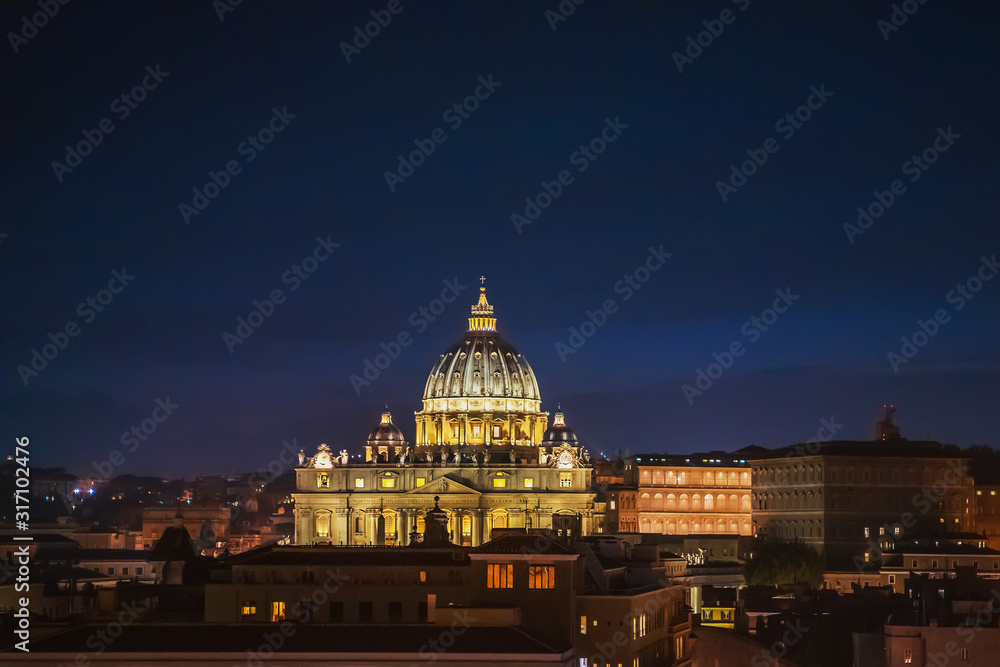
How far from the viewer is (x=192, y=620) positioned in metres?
81.7

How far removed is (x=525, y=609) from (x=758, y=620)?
44.5 meters

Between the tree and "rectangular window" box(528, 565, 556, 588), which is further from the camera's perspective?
the tree

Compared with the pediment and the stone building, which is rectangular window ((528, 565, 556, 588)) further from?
the pediment

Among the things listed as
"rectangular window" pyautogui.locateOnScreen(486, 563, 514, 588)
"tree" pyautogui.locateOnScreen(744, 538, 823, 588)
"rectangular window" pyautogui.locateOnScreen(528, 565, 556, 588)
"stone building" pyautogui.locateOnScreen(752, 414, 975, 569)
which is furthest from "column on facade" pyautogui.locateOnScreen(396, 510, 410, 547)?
"rectangular window" pyautogui.locateOnScreen(528, 565, 556, 588)

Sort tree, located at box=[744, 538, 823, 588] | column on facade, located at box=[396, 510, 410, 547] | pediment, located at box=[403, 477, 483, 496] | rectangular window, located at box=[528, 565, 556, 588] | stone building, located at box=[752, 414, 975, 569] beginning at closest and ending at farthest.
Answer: rectangular window, located at box=[528, 565, 556, 588]
tree, located at box=[744, 538, 823, 588]
stone building, located at box=[752, 414, 975, 569]
column on facade, located at box=[396, 510, 410, 547]
pediment, located at box=[403, 477, 483, 496]

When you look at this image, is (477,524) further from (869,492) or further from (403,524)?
(869,492)

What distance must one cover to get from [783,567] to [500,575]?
8816cm

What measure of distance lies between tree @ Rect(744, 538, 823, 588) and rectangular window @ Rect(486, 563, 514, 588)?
79800 mm

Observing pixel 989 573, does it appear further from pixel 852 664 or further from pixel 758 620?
pixel 852 664

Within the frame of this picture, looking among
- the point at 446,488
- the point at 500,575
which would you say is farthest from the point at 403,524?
the point at 500,575

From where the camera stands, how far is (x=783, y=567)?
160 metres

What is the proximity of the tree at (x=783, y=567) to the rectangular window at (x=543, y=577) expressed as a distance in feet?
263

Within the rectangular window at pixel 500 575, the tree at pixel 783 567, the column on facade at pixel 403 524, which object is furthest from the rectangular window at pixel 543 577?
the column on facade at pixel 403 524

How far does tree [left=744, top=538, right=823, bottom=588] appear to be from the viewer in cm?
15712
